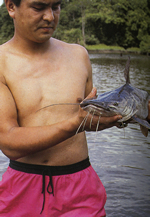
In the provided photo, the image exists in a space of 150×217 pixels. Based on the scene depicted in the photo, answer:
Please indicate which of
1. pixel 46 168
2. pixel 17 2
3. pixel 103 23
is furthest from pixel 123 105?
pixel 103 23

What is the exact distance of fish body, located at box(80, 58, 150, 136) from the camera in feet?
4.97

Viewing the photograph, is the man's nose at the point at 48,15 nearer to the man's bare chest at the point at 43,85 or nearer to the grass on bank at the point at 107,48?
the man's bare chest at the point at 43,85

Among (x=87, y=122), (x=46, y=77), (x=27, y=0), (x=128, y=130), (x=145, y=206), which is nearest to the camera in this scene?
(x=87, y=122)

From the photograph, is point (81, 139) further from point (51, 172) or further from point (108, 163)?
point (108, 163)

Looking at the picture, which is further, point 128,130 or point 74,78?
point 128,130

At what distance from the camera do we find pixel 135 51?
51594mm

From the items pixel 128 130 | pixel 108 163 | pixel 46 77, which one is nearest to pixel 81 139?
pixel 46 77

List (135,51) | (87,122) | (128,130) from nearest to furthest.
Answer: (87,122) < (128,130) < (135,51)

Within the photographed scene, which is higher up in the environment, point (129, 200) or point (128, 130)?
point (129, 200)

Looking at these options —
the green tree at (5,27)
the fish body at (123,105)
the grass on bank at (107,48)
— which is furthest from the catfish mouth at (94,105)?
the green tree at (5,27)

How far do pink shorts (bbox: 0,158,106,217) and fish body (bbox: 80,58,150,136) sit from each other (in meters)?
0.52

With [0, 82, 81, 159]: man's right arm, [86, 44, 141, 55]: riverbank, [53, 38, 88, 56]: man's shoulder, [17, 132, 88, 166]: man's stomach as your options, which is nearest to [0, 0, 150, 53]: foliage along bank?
[86, 44, 141, 55]: riverbank

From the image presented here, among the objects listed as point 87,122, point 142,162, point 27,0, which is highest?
point 27,0

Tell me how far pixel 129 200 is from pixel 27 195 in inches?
104
